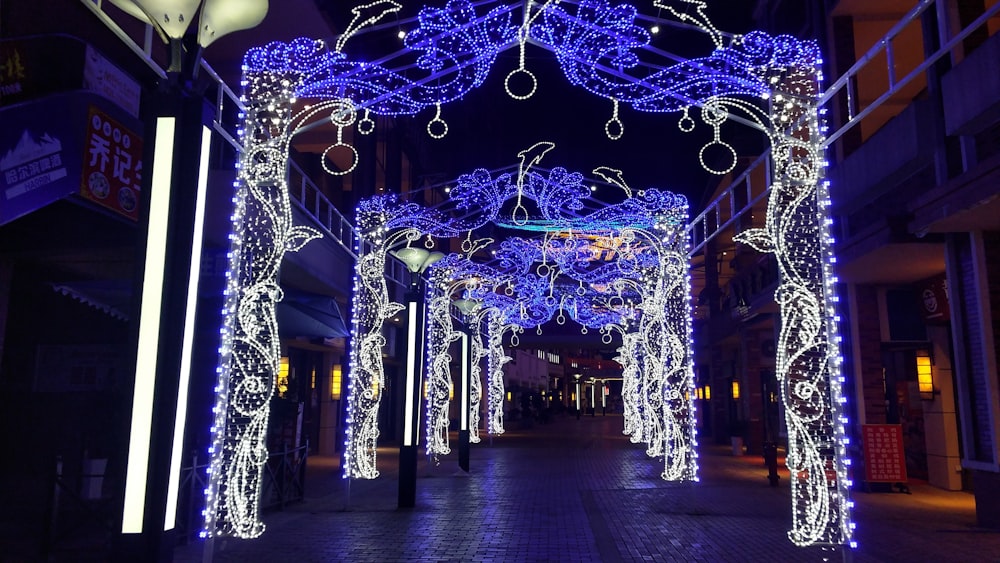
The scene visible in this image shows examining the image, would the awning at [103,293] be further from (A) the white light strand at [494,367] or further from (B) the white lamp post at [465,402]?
(A) the white light strand at [494,367]

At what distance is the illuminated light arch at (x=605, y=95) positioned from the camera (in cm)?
638

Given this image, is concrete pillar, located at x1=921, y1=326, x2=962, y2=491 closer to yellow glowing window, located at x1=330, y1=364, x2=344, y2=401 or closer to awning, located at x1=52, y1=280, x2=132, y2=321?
awning, located at x1=52, y1=280, x2=132, y2=321

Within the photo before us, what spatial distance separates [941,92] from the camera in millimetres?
9820

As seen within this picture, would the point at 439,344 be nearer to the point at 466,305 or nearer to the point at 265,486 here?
the point at 466,305

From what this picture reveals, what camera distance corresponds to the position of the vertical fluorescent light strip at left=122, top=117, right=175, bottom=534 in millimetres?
3783

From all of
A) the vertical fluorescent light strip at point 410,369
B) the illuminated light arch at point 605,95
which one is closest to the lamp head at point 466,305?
the vertical fluorescent light strip at point 410,369

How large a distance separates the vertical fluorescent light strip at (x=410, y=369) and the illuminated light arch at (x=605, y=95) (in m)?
4.00

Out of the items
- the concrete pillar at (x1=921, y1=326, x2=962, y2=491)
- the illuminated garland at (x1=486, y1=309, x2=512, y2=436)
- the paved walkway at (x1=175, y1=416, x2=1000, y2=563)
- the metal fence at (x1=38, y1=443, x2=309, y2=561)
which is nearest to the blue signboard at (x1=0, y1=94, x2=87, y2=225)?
the metal fence at (x1=38, y1=443, x2=309, y2=561)

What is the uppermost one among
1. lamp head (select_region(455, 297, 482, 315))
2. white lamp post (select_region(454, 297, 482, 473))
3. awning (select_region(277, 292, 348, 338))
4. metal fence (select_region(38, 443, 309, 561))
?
lamp head (select_region(455, 297, 482, 315))

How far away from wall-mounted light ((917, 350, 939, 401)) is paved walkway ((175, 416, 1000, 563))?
1.68m

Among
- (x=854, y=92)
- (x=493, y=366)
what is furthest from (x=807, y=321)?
(x=493, y=366)

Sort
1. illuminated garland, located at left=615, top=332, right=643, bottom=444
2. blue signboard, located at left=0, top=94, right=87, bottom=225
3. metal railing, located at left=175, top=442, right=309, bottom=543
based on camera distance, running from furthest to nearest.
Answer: illuminated garland, located at left=615, top=332, right=643, bottom=444
metal railing, located at left=175, top=442, right=309, bottom=543
blue signboard, located at left=0, top=94, right=87, bottom=225

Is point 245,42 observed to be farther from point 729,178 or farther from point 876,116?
point 729,178

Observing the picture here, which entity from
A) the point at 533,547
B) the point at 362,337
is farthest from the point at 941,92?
the point at 362,337
